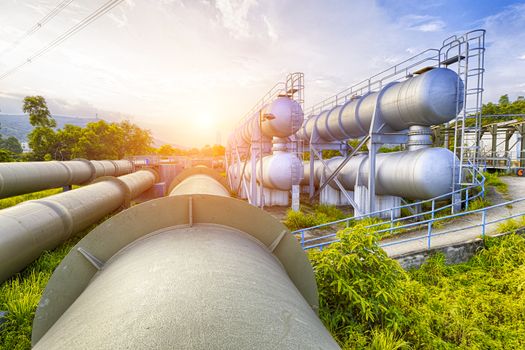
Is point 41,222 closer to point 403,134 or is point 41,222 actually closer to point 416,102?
point 416,102

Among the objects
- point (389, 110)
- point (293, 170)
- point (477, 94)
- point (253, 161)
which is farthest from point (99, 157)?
point (477, 94)

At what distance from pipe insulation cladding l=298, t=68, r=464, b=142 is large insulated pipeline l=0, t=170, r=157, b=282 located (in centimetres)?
1161

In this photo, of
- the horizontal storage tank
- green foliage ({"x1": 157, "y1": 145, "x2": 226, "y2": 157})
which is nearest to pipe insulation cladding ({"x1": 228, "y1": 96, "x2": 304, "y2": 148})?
the horizontal storage tank

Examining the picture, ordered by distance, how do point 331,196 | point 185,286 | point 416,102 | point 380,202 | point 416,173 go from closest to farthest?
point 185,286 → point 416,173 → point 416,102 → point 380,202 → point 331,196

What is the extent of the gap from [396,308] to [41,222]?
7.67 m

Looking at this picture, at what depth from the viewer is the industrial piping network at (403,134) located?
31.5 ft

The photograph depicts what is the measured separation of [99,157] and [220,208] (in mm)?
42914

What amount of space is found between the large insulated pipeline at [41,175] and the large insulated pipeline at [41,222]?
2.64 metres

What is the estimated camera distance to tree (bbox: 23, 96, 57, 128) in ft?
126

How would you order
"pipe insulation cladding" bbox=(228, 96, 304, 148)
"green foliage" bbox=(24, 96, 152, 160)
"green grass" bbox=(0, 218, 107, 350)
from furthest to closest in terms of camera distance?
"green foliage" bbox=(24, 96, 152, 160) < "pipe insulation cladding" bbox=(228, 96, 304, 148) < "green grass" bbox=(0, 218, 107, 350)

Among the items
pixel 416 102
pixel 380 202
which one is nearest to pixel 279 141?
pixel 380 202

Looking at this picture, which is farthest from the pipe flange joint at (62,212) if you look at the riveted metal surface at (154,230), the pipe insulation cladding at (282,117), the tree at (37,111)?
the tree at (37,111)

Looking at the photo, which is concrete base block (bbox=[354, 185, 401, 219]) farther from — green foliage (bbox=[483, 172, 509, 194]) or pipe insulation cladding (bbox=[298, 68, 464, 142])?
green foliage (bbox=[483, 172, 509, 194])

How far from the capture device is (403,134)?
456 inches
